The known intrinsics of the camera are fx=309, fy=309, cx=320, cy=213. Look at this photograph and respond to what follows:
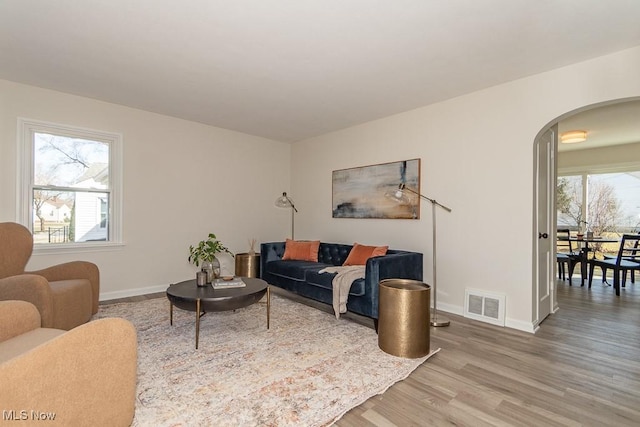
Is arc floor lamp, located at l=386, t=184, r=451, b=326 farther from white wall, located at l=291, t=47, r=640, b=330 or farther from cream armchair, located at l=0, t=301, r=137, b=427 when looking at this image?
cream armchair, located at l=0, t=301, r=137, b=427

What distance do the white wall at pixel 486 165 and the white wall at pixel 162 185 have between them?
2.24m

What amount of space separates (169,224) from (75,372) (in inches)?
142

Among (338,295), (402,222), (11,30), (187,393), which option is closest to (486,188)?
(402,222)

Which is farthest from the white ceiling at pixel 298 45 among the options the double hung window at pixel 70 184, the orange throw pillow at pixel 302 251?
the orange throw pillow at pixel 302 251

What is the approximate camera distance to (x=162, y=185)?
180 inches

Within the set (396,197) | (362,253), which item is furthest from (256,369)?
(396,197)

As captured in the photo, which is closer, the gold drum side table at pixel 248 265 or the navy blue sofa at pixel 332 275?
the navy blue sofa at pixel 332 275

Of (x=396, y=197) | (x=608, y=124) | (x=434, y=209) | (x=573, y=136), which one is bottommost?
(x=434, y=209)

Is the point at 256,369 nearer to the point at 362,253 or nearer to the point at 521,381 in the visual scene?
the point at 521,381

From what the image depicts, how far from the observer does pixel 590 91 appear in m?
2.81

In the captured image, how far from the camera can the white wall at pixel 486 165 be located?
292cm

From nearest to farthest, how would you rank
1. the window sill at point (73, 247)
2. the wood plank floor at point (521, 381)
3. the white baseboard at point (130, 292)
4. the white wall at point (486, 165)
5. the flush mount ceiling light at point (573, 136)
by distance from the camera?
the wood plank floor at point (521, 381) → the white wall at point (486, 165) → the window sill at point (73, 247) → the white baseboard at point (130, 292) → the flush mount ceiling light at point (573, 136)

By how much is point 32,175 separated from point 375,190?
4.33 meters

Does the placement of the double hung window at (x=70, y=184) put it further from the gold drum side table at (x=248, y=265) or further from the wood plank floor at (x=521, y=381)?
the wood plank floor at (x=521, y=381)
